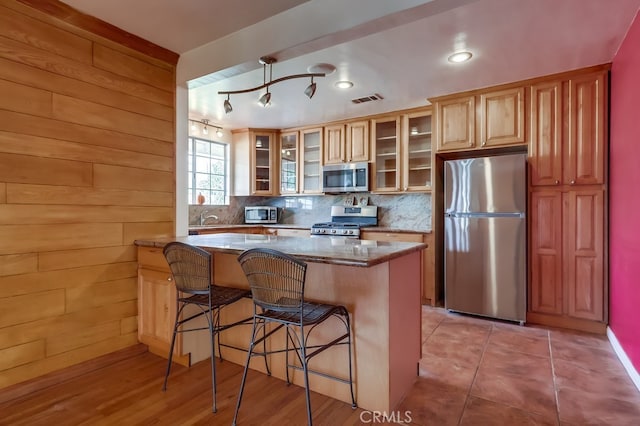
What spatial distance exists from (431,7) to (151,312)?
2.71m

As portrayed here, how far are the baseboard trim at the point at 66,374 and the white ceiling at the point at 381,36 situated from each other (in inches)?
87.1

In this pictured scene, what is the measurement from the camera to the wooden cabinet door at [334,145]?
473 cm

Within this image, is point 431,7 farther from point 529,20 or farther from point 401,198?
point 401,198

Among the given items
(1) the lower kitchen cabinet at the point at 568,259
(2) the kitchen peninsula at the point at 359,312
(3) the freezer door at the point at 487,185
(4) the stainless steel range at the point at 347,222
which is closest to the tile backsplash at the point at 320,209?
(4) the stainless steel range at the point at 347,222

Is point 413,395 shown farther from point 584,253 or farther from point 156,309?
point 584,253

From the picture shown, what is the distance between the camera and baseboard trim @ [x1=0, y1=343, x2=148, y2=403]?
6.48 feet

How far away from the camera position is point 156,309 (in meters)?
2.47

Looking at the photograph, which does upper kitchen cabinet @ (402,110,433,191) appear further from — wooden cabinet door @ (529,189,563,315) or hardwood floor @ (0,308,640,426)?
hardwood floor @ (0,308,640,426)

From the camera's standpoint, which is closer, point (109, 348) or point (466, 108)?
point (109, 348)

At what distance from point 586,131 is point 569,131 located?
0.12 metres

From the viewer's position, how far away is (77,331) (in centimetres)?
229

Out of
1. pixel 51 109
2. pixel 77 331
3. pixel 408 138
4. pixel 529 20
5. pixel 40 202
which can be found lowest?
pixel 77 331

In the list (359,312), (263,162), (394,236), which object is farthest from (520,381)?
(263,162)

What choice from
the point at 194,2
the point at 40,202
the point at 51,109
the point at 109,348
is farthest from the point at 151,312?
the point at 194,2
